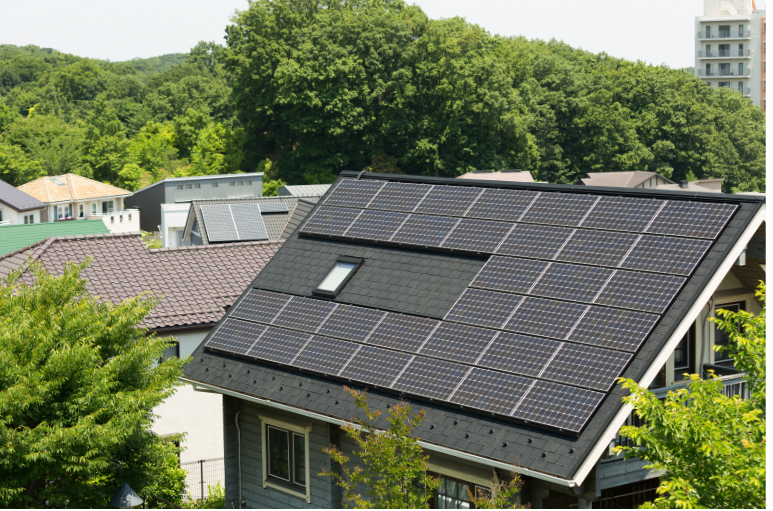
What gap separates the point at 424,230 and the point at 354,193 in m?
3.13

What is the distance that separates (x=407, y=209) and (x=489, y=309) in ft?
14.9

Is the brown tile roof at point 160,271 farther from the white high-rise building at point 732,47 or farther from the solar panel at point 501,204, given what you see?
the white high-rise building at point 732,47

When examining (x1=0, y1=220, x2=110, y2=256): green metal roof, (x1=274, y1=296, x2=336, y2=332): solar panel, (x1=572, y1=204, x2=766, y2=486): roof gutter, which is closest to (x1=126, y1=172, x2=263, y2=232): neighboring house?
(x1=0, y1=220, x2=110, y2=256): green metal roof

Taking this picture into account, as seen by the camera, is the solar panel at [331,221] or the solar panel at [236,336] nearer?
the solar panel at [236,336]

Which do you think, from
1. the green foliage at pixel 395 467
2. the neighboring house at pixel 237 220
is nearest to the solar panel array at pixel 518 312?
the green foliage at pixel 395 467

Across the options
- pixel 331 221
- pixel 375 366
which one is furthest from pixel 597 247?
pixel 331 221

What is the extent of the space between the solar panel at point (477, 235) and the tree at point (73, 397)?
19.8 ft

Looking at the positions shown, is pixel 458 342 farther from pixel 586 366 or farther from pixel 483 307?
pixel 586 366

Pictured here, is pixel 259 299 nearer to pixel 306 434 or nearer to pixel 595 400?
pixel 306 434

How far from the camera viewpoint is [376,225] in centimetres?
1866

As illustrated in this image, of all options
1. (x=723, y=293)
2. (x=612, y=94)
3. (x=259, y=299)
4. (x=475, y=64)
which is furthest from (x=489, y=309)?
(x=612, y=94)

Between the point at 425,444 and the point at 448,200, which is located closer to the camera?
the point at 425,444

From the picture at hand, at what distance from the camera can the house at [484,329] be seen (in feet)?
41.2

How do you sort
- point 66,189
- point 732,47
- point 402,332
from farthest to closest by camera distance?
point 732,47
point 66,189
point 402,332
